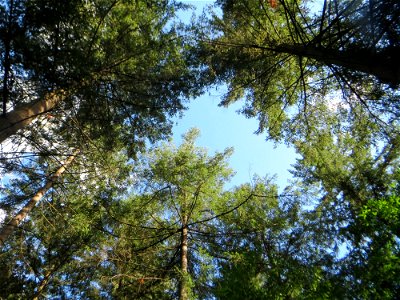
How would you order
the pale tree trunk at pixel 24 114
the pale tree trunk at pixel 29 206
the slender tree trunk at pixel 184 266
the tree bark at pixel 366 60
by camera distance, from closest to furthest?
1. the tree bark at pixel 366 60
2. the pale tree trunk at pixel 24 114
3. the slender tree trunk at pixel 184 266
4. the pale tree trunk at pixel 29 206

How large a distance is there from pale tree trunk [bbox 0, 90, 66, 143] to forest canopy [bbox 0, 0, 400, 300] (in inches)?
1.5

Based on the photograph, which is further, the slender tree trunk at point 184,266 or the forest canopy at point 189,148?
the slender tree trunk at point 184,266

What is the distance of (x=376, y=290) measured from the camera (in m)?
6.05

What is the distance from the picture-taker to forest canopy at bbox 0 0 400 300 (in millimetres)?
5969

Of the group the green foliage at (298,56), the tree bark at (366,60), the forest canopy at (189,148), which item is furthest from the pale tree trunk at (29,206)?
the tree bark at (366,60)

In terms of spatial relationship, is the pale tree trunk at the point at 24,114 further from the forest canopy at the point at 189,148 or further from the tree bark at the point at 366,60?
the tree bark at the point at 366,60

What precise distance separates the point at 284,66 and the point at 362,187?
537cm

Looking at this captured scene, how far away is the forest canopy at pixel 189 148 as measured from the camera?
19.6 ft

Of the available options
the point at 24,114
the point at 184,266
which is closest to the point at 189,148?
the point at 184,266

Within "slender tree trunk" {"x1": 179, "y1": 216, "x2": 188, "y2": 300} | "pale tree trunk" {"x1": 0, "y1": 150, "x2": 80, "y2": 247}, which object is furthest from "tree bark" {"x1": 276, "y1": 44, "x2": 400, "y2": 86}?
"pale tree trunk" {"x1": 0, "y1": 150, "x2": 80, "y2": 247}

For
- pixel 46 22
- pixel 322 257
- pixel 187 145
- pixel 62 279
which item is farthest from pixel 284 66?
pixel 62 279

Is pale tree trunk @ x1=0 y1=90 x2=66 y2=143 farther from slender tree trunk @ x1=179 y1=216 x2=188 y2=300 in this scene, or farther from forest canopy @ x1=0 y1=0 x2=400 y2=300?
slender tree trunk @ x1=179 y1=216 x2=188 y2=300

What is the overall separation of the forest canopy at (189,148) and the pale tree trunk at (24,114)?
38mm

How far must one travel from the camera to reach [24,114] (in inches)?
246
